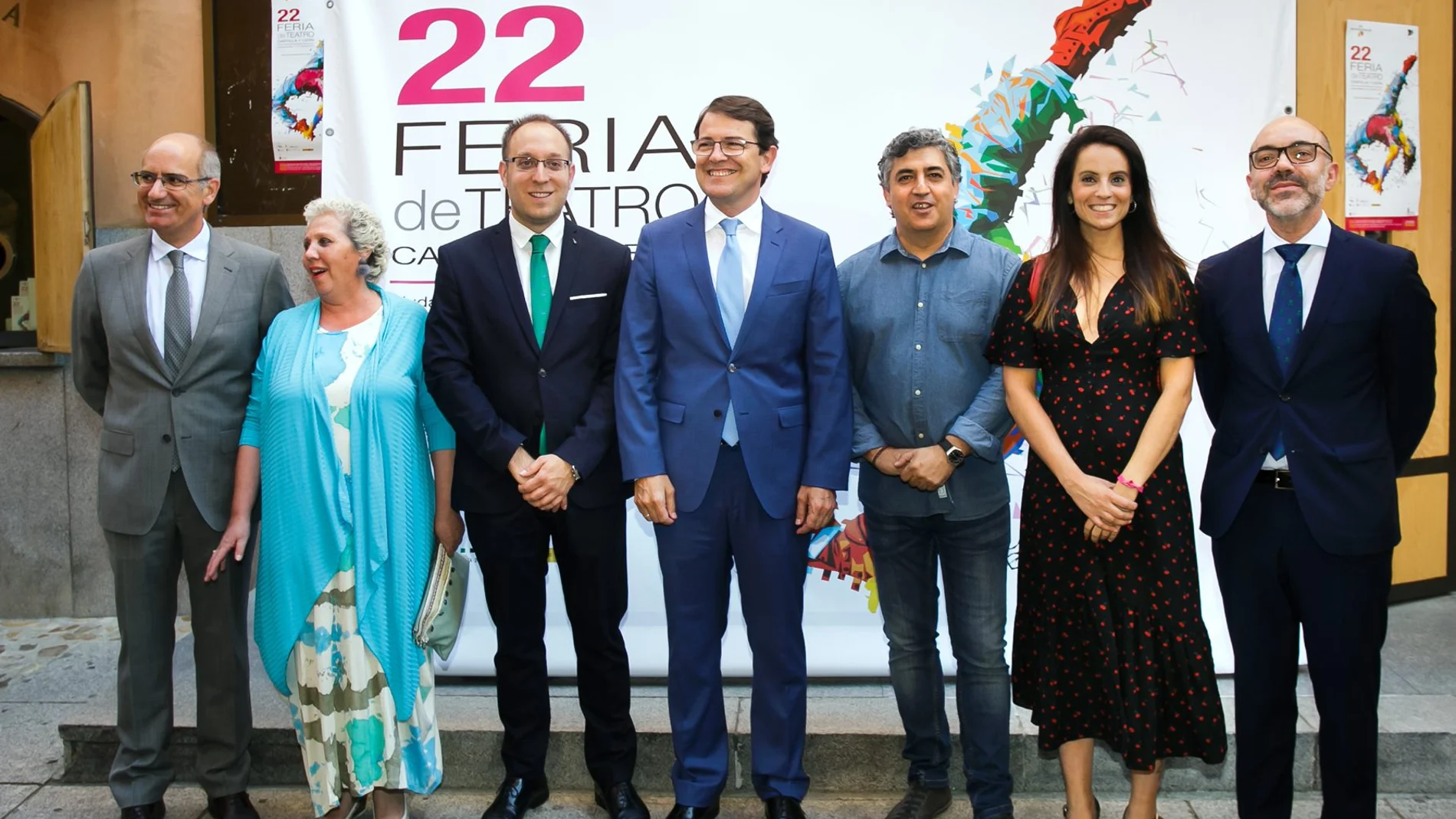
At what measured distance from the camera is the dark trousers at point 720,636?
9.31 feet

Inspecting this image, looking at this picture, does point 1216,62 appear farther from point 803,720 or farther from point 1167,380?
point 803,720

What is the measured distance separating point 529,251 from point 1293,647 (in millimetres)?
2251

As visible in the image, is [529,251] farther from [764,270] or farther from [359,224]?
[764,270]

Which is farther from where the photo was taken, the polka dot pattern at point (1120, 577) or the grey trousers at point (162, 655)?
the grey trousers at point (162, 655)

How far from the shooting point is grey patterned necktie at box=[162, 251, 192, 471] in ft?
9.73

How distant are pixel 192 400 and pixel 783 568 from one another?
5.64 ft

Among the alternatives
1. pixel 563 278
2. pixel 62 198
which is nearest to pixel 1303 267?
pixel 563 278

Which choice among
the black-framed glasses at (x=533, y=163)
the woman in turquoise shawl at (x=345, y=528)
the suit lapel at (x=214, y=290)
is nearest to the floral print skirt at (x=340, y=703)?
the woman in turquoise shawl at (x=345, y=528)

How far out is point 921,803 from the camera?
3.01 metres

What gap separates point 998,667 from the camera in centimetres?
286

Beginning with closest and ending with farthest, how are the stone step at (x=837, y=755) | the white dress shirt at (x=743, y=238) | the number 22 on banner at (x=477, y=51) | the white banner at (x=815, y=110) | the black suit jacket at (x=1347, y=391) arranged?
1. the black suit jacket at (x=1347, y=391)
2. the white dress shirt at (x=743, y=238)
3. the stone step at (x=837, y=755)
4. the white banner at (x=815, y=110)
5. the number 22 on banner at (x=477, y=51)

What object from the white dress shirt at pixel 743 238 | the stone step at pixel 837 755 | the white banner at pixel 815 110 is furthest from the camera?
the white banner at pixel 815 110

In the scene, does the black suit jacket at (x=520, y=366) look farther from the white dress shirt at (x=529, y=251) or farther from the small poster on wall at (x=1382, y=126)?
the small poster on wall at (x=1382, y=126)

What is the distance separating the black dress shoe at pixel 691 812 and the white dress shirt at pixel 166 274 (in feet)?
6.31
